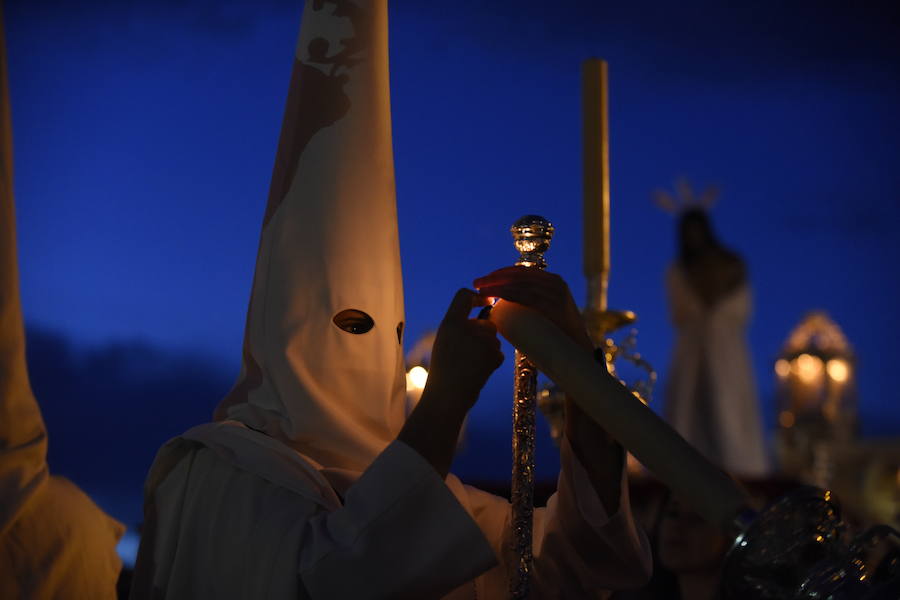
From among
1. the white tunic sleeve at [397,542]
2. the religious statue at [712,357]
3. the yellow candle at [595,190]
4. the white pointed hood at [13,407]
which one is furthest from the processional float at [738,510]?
the religious statue at [712,357]

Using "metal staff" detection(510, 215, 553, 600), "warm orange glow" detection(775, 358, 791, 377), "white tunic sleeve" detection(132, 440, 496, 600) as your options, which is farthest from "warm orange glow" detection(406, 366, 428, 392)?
"warm orange glow" detection(775, 358, 791, 377)

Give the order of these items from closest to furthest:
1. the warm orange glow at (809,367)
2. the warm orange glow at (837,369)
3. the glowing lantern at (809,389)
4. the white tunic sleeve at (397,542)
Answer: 1. the white tunic sleeve at (397,542)
2. the glowing lantern at (809,389)
3. the warm orange glow at (837,369)
4. the warm orange glow at (809,367)

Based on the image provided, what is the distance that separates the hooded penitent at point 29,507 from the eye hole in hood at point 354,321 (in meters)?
0.73

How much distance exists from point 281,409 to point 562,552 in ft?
1.78

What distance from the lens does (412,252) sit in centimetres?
738

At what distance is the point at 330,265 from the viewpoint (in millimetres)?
1643

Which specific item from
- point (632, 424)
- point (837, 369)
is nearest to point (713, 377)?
point (837, 369)

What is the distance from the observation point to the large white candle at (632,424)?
0.90m

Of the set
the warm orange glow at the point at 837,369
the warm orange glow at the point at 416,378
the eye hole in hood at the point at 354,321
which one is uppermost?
the warm orange glow at the point at 837,369

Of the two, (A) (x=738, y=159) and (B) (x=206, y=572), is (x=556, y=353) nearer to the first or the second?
(B) (x=206, y=572)

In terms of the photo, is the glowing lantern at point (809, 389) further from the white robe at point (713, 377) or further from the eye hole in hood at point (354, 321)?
the eye hole in hood at point (354, 321)

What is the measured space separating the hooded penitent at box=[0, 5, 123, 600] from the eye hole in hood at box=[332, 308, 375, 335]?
2.39 feet

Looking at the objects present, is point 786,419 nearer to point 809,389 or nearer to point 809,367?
point 809,389

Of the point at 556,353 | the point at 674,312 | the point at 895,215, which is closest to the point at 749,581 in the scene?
the point at 556,353
